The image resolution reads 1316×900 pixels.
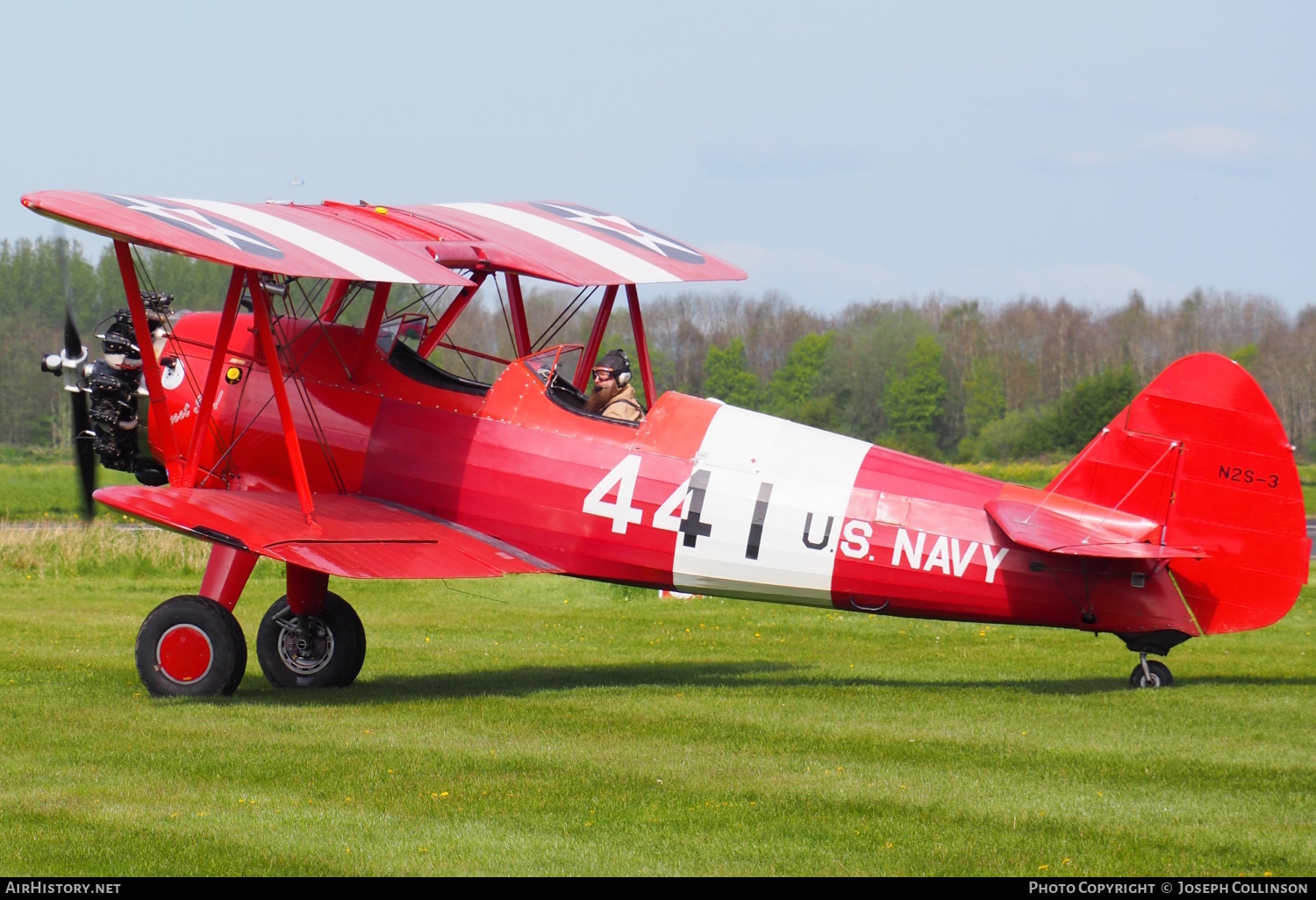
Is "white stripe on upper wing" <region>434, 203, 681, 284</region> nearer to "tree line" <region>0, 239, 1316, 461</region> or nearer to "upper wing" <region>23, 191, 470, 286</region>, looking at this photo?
"upper wing" <region>23, 191, 470, 286</region>

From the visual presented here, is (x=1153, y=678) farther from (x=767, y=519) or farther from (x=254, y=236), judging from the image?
(x=254, y=236)

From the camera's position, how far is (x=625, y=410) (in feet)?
33.4

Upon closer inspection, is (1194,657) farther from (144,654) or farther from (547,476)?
(144,654)

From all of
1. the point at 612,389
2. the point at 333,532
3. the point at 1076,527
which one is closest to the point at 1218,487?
the point at 1076,527

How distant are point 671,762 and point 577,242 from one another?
486cm

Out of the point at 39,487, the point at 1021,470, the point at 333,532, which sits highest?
the point at 1021,470

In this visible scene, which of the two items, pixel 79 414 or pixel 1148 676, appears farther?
pixel 79 414

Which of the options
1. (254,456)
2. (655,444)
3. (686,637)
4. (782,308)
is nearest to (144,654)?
(254,456)

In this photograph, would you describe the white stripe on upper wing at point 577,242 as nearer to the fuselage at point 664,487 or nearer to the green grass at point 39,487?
the fuselage at point 664,487

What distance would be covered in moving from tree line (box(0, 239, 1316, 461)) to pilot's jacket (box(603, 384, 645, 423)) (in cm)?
2261

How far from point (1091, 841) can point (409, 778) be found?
3139 mm

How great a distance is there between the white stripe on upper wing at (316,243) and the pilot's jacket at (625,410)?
1675mm

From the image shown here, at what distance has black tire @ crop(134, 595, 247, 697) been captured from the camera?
9.64m

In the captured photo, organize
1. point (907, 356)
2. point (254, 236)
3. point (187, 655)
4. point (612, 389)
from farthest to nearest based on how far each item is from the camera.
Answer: point (907, 356) → point (612, 389) → point (187, 655) → point (254, 236)
